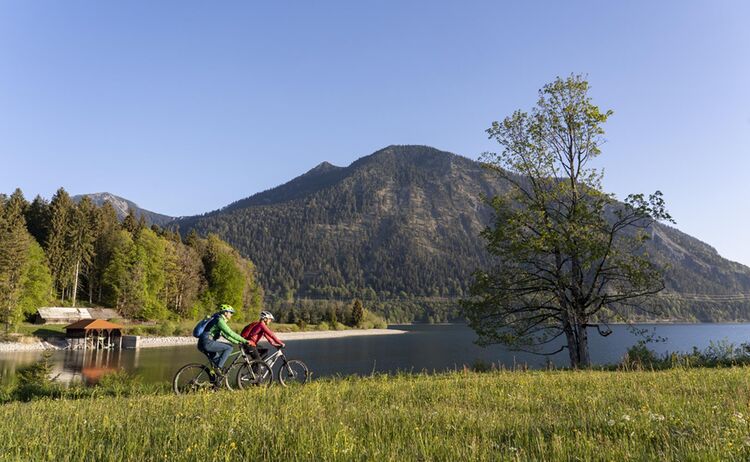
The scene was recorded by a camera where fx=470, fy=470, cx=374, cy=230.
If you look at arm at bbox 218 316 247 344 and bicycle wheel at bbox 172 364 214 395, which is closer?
bicycle wheel at bbox 172 364 214 395

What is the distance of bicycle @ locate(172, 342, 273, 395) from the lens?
12.1m

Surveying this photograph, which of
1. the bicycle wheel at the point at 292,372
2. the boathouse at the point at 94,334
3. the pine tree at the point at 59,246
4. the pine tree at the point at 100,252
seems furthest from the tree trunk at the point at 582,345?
the pine tree at the point at 100,252

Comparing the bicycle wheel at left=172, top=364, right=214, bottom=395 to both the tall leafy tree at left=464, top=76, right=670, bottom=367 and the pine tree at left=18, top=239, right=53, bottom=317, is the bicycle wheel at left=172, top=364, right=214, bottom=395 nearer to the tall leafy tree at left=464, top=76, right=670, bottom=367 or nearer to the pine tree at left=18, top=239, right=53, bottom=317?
the tall leafy tree at left=464, top=76, right=670, bottom=367

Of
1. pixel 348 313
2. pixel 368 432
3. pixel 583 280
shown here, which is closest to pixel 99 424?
pixel 368 432

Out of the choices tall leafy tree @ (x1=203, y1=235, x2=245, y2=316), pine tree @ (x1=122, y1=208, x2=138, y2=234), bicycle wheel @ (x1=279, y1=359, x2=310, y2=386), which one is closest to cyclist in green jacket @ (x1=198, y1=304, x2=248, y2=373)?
bicycle wheel @ (x1=279, y1=359, x2=310, y2=386)

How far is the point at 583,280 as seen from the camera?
860 inches

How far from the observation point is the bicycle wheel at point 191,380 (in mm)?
12008

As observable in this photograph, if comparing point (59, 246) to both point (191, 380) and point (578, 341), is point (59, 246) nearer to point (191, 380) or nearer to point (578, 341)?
point (191, 380)

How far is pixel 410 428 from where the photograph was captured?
18.5ft

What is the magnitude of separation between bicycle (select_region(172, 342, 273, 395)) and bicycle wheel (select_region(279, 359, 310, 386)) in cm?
45

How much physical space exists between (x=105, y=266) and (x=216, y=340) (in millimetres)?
85659

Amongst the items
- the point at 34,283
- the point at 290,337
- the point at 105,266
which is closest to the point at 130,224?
the point at 105,266

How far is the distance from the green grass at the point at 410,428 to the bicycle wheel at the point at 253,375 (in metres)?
4.41

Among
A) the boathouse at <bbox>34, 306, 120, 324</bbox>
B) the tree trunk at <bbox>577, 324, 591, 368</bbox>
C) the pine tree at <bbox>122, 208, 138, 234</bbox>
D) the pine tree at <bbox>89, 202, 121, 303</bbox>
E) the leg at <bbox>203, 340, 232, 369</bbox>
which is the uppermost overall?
the pine tree at <bbox>122, 208, 138, 234</bbox>
